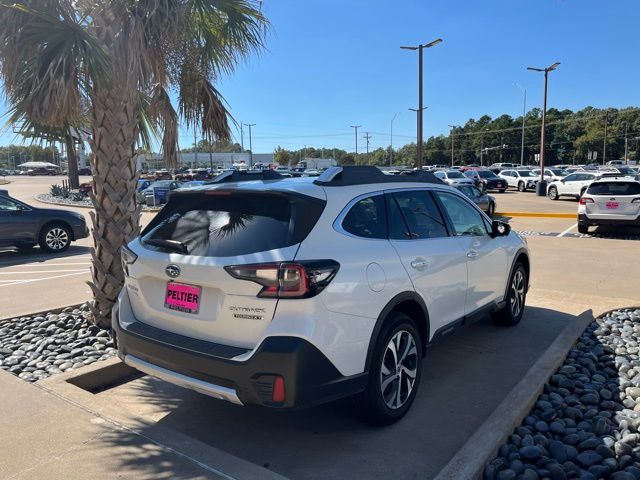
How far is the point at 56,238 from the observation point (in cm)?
1238

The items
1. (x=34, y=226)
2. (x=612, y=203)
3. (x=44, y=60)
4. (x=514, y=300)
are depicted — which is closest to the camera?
(x=44, y=60)

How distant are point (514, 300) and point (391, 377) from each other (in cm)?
287

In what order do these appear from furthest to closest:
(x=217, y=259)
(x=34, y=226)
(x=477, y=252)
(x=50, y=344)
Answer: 1. (x=34, y=226)
2. (x=50, y=344)
3. (x=477, y=252)
4. (x=217, y=259)

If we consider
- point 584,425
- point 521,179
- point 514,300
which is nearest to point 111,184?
point 514,300

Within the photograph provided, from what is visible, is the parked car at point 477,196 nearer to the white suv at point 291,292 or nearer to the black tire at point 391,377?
the white suv at point 291,292

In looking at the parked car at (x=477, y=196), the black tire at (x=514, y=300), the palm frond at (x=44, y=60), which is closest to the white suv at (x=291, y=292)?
the palm frond at (x=44, y=60)

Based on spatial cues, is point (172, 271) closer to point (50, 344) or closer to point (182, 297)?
point (182, 297)

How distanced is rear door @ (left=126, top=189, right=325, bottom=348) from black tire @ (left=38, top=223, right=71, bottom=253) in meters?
9.73

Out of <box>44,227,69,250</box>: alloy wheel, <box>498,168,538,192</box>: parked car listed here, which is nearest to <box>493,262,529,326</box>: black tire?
<box>44,227,69,250</box>: alloy wheel

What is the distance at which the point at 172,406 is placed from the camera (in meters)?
4.07

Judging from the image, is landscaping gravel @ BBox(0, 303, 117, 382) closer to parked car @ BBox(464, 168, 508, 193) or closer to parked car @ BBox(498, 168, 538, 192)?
parked car @ BBox(464, 168, 508, 193)

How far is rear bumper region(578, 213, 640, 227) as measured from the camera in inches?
536

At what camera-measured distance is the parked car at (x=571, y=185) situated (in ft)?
92.0

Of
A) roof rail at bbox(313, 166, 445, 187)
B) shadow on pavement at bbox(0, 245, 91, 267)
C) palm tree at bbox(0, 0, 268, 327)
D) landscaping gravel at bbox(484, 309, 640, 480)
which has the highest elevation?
palm tree at bbox(0, 0, 268, 327)
